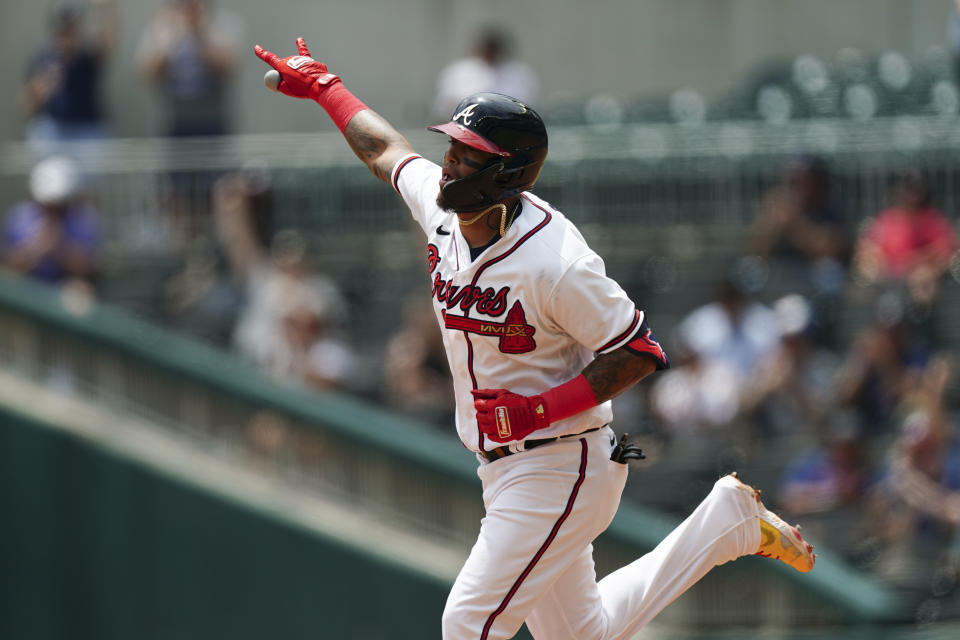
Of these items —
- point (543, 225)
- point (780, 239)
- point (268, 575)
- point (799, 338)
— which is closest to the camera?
point (543, 225)

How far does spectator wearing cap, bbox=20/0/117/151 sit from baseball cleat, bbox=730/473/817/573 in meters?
7.05

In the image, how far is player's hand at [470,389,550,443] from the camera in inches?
167

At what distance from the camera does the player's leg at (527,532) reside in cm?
436

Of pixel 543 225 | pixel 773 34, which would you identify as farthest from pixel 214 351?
pixel 773 34

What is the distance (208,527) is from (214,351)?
1.06 meters

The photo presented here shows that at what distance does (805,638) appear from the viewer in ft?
21.4

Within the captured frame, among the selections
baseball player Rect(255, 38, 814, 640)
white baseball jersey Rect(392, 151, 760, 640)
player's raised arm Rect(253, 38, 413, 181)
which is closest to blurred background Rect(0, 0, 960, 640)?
baseball player Rect(255, 38, 814, 640)

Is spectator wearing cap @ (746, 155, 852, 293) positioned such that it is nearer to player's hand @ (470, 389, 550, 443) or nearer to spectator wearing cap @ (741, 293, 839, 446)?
spectator wearing cap @ (741, 293, 839, 446)

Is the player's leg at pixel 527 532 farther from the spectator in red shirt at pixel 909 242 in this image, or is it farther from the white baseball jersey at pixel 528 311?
the spectator in red shirt at pixel 909 242

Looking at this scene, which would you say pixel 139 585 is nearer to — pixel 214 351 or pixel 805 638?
pixel 214 351

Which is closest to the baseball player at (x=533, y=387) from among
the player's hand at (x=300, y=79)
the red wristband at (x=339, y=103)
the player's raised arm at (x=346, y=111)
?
the player's raised arm at (x=346, y=111)

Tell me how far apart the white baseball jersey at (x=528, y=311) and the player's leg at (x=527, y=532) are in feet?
0.32

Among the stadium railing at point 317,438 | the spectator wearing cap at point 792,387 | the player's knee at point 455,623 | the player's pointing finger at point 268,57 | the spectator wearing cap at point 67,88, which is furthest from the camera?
the spectator wearing cap at point 67,88

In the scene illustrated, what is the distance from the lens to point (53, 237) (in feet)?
31.2
